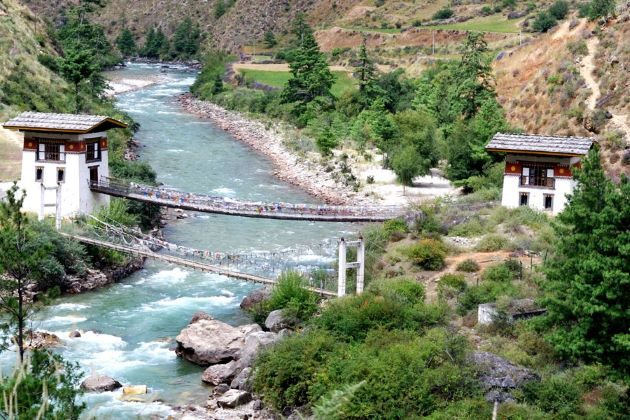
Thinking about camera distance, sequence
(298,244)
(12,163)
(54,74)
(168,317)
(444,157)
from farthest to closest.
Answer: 1. (54,74)
2. (444,157)
3. (12,163)
4. (298,244)
5. (168,317)

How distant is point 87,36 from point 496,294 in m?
62.6

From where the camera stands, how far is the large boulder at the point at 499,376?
1092 inches

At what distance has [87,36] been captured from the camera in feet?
291

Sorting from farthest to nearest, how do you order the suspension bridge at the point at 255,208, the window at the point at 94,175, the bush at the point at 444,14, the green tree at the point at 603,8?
1. the bush at the point at 444,14
2. the green tree at the point at 603,8
3. the window at the point at 94,175
4. the suspension bridge at the point at 255,208

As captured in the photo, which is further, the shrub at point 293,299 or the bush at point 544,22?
the bush at point 544,22

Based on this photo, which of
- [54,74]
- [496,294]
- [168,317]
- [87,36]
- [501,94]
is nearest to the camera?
[496,294]

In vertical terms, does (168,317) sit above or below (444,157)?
below

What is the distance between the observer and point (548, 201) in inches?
1715

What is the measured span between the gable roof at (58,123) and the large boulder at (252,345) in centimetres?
1553

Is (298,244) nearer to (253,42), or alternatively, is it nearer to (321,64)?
(321,64)

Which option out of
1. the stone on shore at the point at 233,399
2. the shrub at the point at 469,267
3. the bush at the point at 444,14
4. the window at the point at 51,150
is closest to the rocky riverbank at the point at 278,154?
the window at the point at 51,150

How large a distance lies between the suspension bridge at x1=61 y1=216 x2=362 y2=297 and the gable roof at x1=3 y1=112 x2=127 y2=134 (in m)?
3.83

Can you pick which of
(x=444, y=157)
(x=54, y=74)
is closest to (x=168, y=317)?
(x=444, y=157)

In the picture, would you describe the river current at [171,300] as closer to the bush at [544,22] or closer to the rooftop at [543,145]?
the rooftop at [543,145]
